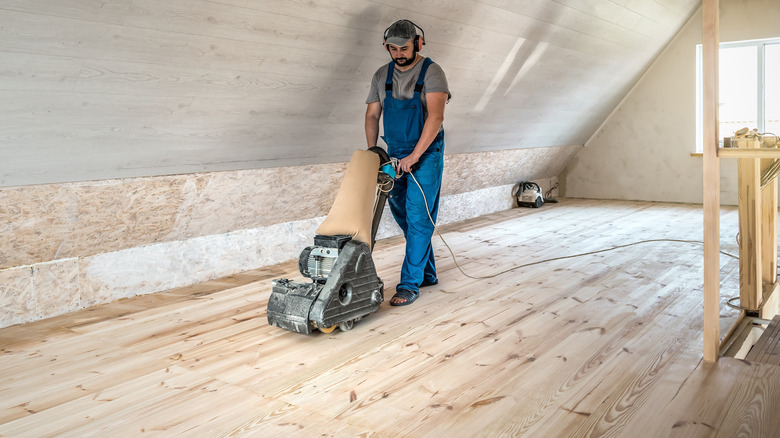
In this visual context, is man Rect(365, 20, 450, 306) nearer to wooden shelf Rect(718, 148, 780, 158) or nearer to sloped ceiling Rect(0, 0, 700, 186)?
sloped ceiling Rect(0, 0, 700, 186)

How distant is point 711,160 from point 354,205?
1.44 metres

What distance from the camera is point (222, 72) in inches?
→ 121

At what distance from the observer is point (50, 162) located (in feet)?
9.31

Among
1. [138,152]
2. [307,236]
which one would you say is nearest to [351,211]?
[138,152]

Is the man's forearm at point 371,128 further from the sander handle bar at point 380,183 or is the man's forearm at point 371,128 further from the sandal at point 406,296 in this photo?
the sandal at point 406,296

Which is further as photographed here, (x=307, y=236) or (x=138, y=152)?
(x=307, y=236)

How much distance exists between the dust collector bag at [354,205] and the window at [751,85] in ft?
18.6

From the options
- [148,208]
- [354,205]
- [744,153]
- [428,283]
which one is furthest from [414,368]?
[148,208]

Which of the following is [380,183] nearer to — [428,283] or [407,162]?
[407,162]

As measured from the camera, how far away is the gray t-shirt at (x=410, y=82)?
3105 millimetres

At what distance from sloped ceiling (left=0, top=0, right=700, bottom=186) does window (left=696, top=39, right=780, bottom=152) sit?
227 centimetres

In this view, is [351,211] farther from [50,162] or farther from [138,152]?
[50,162]

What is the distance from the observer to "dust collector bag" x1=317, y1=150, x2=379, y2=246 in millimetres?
2715

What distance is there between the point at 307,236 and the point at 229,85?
1741 millimetres
